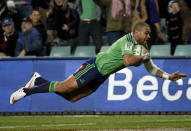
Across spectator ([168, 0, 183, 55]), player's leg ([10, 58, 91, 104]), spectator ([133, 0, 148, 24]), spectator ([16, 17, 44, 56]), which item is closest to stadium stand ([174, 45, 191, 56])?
spectator ([168, 0, 183, 55])

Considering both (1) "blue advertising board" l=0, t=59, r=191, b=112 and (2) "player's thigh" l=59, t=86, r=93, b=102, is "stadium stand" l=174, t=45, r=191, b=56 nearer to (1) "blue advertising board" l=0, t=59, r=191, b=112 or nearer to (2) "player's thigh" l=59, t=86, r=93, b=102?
(1) "blue advertising board" l=0, t=59, r=191, b=112

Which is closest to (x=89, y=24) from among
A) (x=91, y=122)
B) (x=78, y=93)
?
(x=91, y=122)

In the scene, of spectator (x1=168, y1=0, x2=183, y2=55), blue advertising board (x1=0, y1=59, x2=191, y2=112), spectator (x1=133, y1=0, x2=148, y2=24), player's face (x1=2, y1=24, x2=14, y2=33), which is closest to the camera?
blue advertising board (x1=0, y1=59, x2=191, y2=112)

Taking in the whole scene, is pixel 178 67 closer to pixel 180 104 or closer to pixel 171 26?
pixel 180 104

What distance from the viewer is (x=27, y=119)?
15.8 m

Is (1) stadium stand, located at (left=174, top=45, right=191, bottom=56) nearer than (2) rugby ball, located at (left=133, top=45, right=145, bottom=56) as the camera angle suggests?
No

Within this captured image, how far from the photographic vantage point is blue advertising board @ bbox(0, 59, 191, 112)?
635 inches

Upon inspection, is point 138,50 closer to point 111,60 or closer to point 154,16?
point 111,60

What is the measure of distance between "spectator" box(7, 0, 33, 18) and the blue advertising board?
3.30 metres

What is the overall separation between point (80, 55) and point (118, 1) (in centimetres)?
185

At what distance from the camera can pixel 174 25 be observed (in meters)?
17.9

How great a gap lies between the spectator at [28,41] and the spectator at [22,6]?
1490 millimetres

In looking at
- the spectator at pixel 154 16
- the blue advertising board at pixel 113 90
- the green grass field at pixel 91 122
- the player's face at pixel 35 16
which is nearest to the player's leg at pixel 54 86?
the green grass field at pixel 91 122

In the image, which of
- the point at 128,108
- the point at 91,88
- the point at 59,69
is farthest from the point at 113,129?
the point at 59,69
